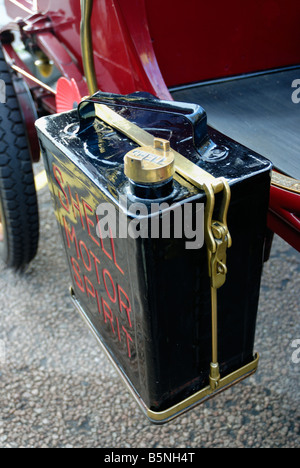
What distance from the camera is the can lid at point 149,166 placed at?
657 millimetres

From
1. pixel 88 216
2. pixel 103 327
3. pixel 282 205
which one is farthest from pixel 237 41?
pixel 103 327

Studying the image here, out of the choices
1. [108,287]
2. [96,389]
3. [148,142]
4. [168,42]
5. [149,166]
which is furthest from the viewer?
[96,389]

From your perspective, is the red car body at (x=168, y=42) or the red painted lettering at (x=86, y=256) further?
the red car body at (x=168, y=42)

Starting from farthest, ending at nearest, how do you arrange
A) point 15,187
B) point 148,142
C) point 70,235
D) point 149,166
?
1. point 15,187
2. point 70,235
3. point 148,142
4. point 149,166

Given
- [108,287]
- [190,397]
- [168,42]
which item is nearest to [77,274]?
[108,287]

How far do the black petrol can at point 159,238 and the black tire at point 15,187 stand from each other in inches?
18.3

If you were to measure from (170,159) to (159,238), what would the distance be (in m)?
0.12

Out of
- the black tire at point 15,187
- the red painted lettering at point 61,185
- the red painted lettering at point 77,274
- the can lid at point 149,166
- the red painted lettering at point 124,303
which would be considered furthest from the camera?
the black tire at point 15,187

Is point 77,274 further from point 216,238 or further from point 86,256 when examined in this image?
point 216,238

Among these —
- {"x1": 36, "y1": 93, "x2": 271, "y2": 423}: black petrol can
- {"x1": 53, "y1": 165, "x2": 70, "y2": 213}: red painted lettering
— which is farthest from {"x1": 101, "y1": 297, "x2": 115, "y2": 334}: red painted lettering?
{"x1": 53, "y1": 165, "x2": 70, "y2": 213}: red painted lettering

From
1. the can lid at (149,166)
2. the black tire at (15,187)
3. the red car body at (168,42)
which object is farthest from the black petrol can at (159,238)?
the black tire at (15,187)

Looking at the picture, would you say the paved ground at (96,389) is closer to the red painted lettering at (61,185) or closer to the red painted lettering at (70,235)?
the red painted lettering at (70,235)

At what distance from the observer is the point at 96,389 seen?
132 centimetres

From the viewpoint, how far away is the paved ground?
47.0 inches
